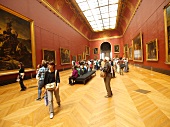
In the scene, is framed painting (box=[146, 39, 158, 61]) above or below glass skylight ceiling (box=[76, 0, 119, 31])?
below

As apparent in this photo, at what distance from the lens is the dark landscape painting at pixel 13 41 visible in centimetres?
627

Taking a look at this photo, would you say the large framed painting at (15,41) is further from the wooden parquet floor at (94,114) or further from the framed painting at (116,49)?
the framed painting at (116,49)

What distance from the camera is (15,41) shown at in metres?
7.07

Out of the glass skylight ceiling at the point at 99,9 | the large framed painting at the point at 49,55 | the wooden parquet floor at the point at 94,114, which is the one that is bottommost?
the wooden parquet floor at the point at 94,114

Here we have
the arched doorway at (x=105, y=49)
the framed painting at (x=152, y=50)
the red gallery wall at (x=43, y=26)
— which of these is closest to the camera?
the red gallery wall at (x=43, y=26)

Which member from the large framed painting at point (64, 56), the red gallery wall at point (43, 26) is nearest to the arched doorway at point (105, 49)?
the large framed painting at point (64, 56)

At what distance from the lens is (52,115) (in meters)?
2.82

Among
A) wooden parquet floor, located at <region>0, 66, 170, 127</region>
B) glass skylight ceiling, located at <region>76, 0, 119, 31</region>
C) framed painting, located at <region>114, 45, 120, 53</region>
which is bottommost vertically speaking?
wooden parquet floor, located at <region>0, 66, 170, 127</region>

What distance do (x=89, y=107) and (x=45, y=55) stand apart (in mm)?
8071

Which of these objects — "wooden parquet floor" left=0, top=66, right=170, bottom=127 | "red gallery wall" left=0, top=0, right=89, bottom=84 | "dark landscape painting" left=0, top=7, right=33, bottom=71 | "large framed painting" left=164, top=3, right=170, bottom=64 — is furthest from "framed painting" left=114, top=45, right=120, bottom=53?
"wooden parquet floor" left=0, top=66, right=170, bottom=127

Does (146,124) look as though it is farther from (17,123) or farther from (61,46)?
(61,46)

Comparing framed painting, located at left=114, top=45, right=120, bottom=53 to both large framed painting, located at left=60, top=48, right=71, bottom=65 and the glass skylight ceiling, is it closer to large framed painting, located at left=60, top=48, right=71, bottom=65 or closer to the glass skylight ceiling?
the glass skylight ceiling

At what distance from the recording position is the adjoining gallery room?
278 centimetres

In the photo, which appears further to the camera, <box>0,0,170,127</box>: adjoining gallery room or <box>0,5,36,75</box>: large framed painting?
<box>0,5,36,75</box>: large framed painting
